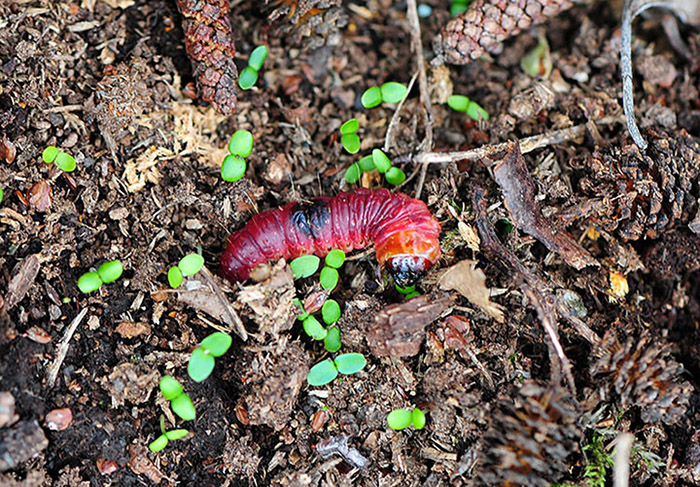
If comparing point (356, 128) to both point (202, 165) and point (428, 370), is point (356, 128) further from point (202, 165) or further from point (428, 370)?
point (428, 370)

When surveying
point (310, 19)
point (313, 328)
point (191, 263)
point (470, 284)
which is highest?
point (310, 19)

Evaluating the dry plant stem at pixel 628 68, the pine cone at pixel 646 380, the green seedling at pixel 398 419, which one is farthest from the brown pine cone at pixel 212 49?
the pine cone at pixel 646 380

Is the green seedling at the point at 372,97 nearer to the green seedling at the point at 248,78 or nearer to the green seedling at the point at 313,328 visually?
the green seedling at the point at 248,78

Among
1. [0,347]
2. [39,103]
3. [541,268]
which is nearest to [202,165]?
[39,103]

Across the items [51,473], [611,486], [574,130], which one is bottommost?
[611,486]

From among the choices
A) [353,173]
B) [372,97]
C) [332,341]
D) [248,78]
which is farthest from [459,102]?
[332,341]

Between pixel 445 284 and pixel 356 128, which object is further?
pixel 356 128

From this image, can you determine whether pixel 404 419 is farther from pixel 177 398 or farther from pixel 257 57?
pixel 257 57
